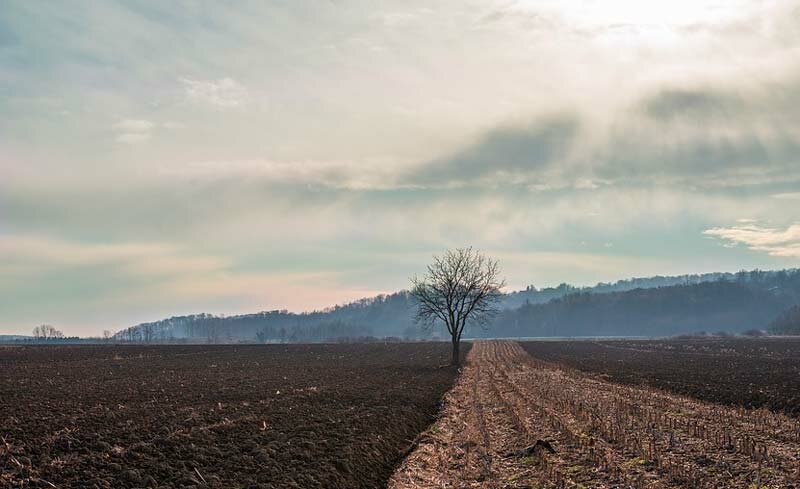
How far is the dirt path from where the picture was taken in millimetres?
15805

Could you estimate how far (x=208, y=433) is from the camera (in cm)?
1967

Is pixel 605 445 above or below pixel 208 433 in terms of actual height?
below

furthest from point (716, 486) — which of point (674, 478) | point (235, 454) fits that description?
point (235, 454)

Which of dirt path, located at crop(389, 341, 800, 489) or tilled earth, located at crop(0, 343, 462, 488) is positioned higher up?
tilled earth, located at crop(0, 343, 462, 488)

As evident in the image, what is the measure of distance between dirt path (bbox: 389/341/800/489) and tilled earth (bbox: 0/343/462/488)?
1.89 metres

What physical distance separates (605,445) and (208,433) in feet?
45.8

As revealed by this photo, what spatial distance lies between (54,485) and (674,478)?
52.0ft

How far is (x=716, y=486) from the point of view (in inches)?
575

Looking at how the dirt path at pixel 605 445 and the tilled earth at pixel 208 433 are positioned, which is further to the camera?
the dirt path at pixel 605 445

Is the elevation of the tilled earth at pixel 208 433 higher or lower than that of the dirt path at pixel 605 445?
higher

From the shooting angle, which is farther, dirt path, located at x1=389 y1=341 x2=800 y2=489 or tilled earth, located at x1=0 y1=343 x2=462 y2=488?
dirt path, located at x1=389 y1=341 x2=800 y2=489

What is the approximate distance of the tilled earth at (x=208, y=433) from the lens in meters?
14.8

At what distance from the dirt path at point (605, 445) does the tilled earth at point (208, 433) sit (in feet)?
6.20

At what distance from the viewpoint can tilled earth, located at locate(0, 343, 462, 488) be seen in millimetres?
14844
